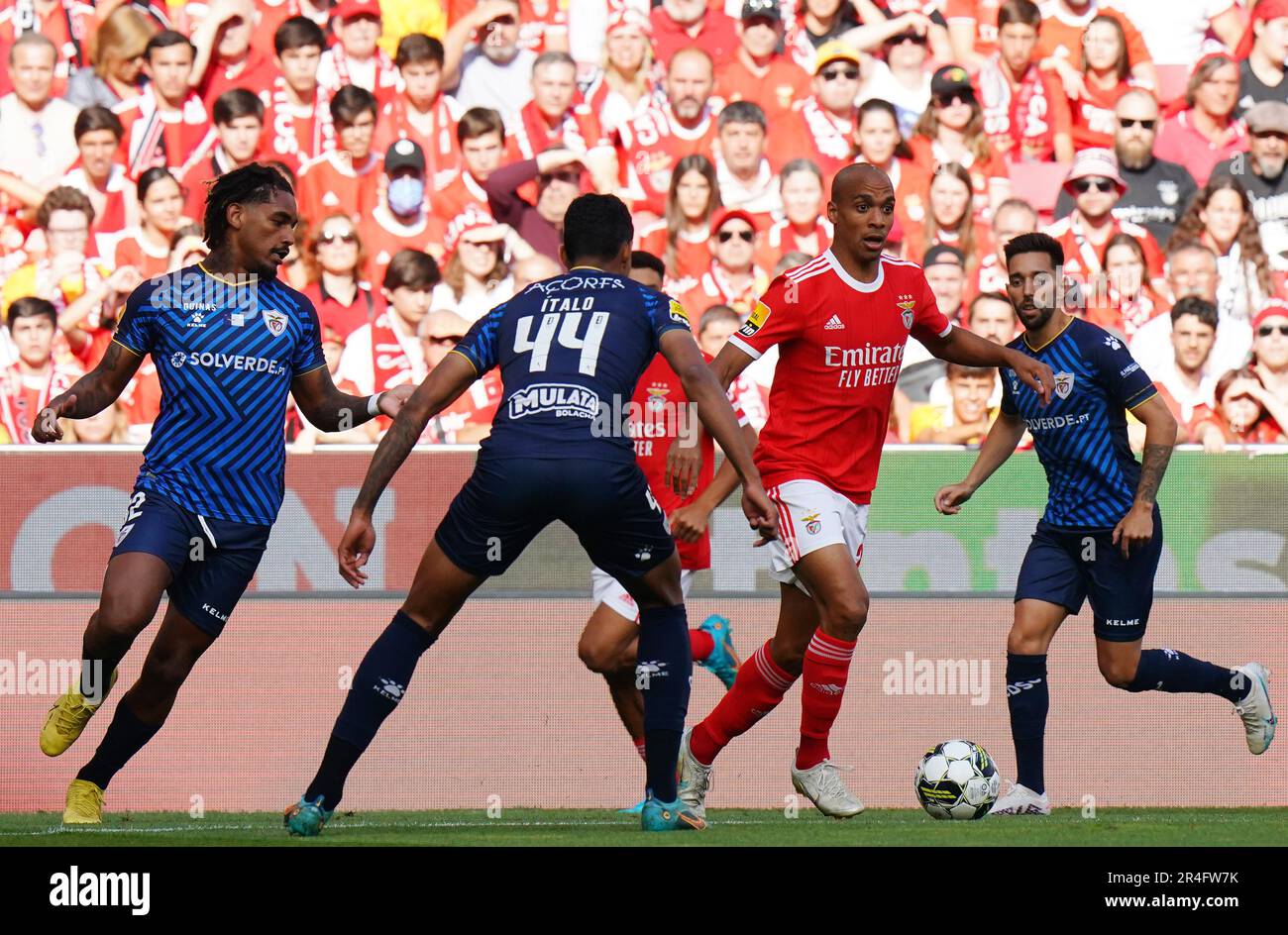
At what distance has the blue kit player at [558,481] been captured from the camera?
20.4 feet

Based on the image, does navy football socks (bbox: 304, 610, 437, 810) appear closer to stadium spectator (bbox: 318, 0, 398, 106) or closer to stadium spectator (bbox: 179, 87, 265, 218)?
stadium spectator (bbox: 179, 87, 265, 218)

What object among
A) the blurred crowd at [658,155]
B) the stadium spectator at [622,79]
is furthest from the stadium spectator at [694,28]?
the stadium spectator at [622,79]

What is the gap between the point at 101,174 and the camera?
13508 millimetres

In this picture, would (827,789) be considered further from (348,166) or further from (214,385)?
(348,166)

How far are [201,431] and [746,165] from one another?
735 centimetres

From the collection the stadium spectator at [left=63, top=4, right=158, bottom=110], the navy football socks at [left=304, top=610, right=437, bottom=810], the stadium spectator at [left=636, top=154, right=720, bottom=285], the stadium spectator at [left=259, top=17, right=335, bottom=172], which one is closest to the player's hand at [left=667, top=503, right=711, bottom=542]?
the navy football socks at [left=304, top=610, right=437, bottom=810]

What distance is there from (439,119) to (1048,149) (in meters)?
4.61

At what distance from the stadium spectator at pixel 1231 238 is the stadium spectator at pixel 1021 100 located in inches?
41.5

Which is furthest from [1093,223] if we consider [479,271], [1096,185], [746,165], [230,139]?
[230,139]

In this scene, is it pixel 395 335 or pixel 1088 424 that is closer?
pixel 1088 424

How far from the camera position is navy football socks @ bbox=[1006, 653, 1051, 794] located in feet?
26.6

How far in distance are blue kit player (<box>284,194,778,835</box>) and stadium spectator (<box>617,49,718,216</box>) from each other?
716 cm

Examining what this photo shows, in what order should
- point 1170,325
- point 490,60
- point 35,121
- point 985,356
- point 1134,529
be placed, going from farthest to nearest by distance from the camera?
point 490,60 < point 35,121 < point 1170,325 < point 1134,529 < point 985,356
